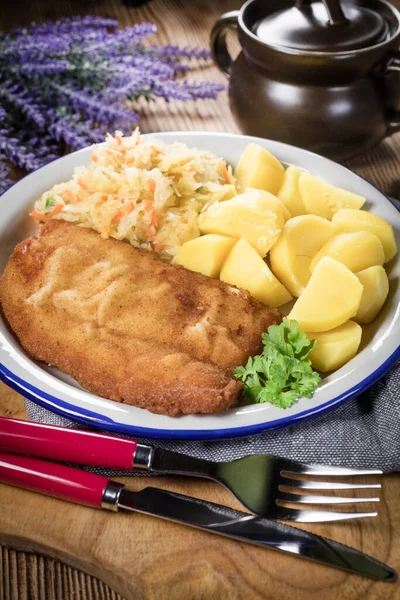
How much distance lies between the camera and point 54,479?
207cm

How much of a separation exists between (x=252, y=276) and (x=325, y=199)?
59 centimetres

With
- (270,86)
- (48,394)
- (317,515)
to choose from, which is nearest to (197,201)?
(270,86)

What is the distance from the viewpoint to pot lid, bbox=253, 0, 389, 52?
3262mm

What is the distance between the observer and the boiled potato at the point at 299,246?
271 cm

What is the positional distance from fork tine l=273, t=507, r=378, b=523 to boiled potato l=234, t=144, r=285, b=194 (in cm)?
156

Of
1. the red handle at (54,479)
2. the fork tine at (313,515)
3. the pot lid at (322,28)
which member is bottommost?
the fork tine at (313,515)

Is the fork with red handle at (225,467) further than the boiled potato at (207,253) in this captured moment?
No

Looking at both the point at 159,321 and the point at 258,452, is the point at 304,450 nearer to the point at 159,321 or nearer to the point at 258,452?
the point at 258,452

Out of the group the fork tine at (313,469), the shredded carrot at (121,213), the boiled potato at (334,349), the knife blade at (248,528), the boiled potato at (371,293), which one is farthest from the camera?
the shredded carrot at (121,213)

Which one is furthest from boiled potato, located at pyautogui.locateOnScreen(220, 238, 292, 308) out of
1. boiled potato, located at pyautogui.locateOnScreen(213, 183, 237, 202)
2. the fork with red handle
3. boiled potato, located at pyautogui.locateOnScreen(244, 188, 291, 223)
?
the fork with red handle

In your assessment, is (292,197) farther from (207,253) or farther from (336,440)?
(336,440)

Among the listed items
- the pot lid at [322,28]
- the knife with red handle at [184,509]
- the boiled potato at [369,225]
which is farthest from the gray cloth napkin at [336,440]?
the pot lid at [322,28]

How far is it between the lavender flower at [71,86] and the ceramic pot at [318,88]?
57cm

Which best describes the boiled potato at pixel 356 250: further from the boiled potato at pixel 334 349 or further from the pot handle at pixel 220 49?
the pot handle at pixel 220 49
